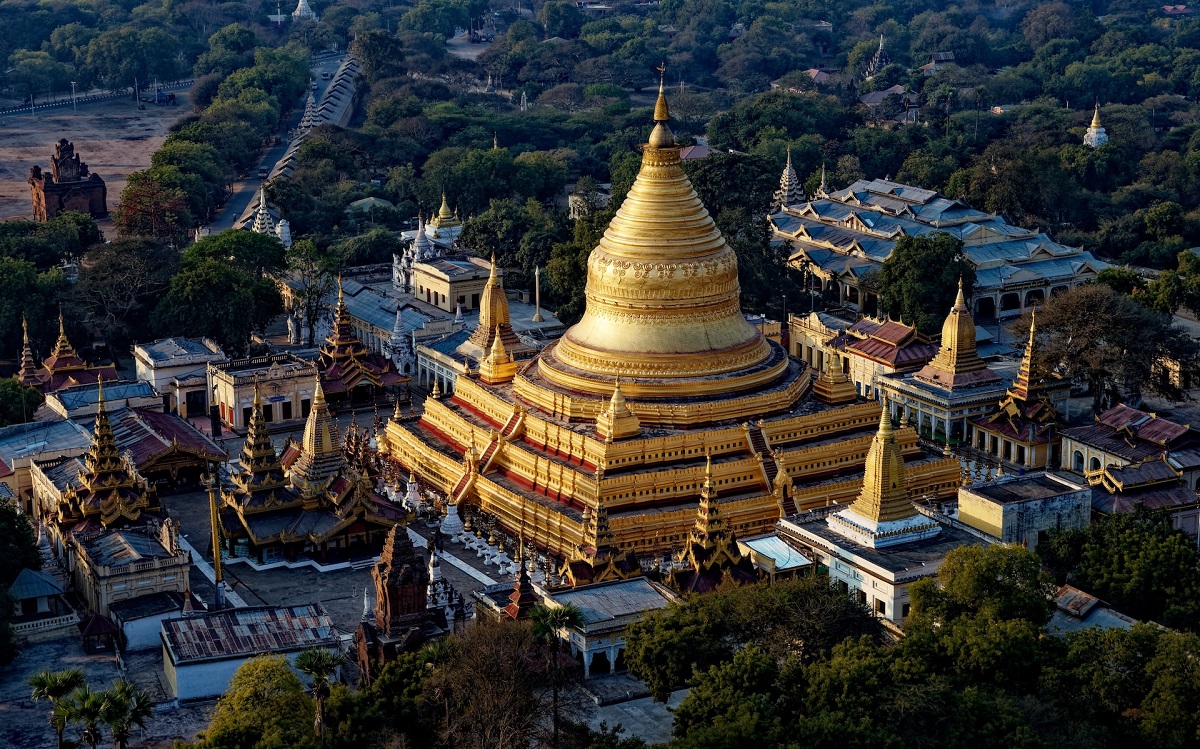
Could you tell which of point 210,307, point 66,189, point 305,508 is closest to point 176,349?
point 210,307

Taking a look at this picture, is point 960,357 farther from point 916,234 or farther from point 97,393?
point 97,393

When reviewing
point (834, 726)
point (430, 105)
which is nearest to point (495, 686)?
point (834, 726)

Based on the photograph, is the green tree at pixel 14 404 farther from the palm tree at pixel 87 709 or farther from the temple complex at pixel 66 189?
the temple complex at pixel 66 189

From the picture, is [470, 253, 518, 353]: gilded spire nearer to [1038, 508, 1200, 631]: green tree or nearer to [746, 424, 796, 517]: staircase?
[746, 424, 796, 517]: staircase

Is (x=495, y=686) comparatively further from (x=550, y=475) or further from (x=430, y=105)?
(x=430, y=105)

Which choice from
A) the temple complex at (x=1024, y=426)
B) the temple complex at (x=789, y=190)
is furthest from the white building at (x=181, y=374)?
the temple complex at (x=789, y=190)

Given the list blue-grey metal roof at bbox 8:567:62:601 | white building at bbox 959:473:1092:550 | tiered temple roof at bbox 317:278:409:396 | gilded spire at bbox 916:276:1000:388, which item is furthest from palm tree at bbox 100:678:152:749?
gilded spire at bbox 916:276:1000:388
